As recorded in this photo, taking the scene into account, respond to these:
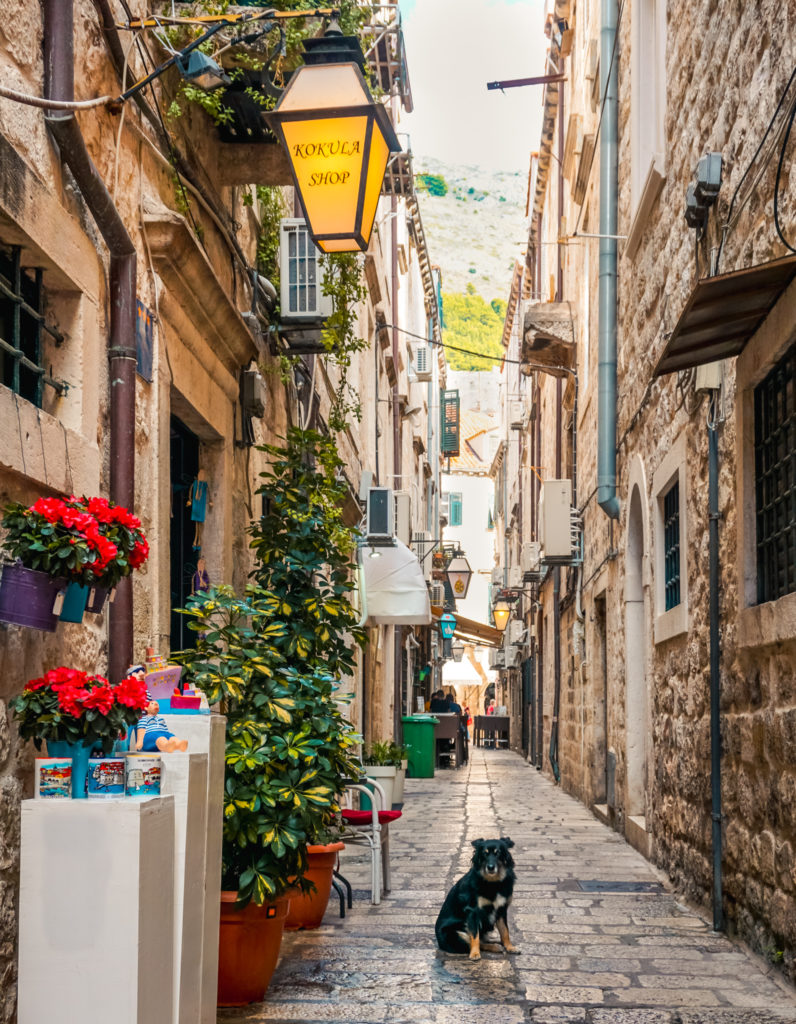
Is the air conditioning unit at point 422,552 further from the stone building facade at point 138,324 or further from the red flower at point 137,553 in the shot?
the red flower at point 137,553

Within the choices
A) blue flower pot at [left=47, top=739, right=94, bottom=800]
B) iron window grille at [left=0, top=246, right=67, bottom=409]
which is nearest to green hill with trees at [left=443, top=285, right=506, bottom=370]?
iron window grille at [left=0, top=246, right=67, bottom=409]

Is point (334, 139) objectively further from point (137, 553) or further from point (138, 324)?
point (137, 553)

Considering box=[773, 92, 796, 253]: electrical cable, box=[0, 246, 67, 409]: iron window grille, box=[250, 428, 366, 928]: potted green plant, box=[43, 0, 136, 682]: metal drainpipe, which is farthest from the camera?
box=[250, 428, 366, 928]: potted green plant

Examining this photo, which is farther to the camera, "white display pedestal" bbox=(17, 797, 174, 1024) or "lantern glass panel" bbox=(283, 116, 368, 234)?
"lantern glass panel" bbox=(283, 116, 368, 234)

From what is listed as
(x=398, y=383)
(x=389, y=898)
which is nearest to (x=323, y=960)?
(x=389, y=898)

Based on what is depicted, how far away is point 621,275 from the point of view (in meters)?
11.0

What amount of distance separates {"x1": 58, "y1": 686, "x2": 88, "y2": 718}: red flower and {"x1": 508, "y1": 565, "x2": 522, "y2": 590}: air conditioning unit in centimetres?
2454

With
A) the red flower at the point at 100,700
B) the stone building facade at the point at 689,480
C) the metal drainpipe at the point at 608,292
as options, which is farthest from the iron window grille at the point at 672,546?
the red flower at the point at 100,700

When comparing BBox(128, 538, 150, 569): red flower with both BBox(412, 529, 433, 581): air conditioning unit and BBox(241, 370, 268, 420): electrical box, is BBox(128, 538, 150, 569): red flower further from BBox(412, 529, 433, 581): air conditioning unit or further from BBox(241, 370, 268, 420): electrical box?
BBox(412, 529, 433, 581): air conditioning unit

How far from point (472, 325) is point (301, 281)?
76.7m

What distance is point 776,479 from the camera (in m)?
5.49

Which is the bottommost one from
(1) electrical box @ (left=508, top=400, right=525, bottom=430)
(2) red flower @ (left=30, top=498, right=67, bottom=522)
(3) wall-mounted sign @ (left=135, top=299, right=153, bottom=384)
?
(2) red flower @ (left=30, top=498, right=67, bottom=522)

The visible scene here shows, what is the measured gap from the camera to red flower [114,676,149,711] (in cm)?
331

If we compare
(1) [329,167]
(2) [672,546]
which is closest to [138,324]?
(1) [329,167]
